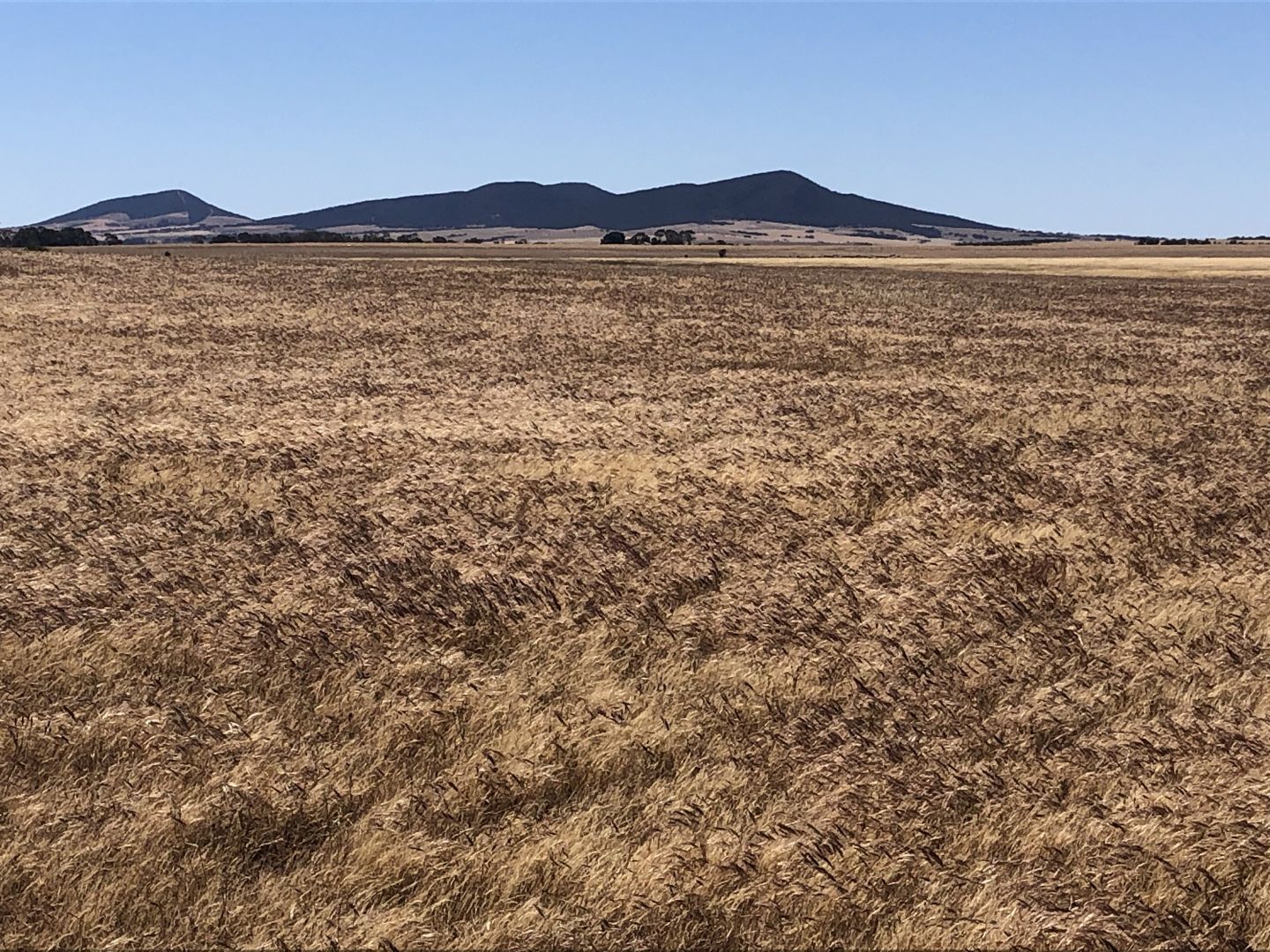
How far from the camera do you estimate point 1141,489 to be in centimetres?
1147

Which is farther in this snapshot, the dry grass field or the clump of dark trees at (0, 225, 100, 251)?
the clump of dark trees at (0, 225, 100, 251)

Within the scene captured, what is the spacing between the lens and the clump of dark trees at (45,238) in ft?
404

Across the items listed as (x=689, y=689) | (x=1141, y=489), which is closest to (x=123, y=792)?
(x=689, y=689)

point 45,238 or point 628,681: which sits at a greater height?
point 628,681

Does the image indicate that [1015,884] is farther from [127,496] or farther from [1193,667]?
[127,496]

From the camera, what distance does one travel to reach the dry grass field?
424 cm

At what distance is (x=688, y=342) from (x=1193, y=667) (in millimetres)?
23262

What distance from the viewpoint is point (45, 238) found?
141 m

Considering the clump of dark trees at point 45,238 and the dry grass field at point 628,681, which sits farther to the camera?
the clump of dark trees at point 45,238

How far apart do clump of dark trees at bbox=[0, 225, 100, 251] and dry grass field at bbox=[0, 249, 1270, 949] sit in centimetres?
12629

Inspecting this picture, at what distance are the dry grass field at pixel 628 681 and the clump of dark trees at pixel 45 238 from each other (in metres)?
126

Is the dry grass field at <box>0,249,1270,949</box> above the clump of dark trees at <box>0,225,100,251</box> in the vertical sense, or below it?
above

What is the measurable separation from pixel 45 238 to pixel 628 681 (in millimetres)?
159554

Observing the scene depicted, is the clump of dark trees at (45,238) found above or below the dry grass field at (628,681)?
below
